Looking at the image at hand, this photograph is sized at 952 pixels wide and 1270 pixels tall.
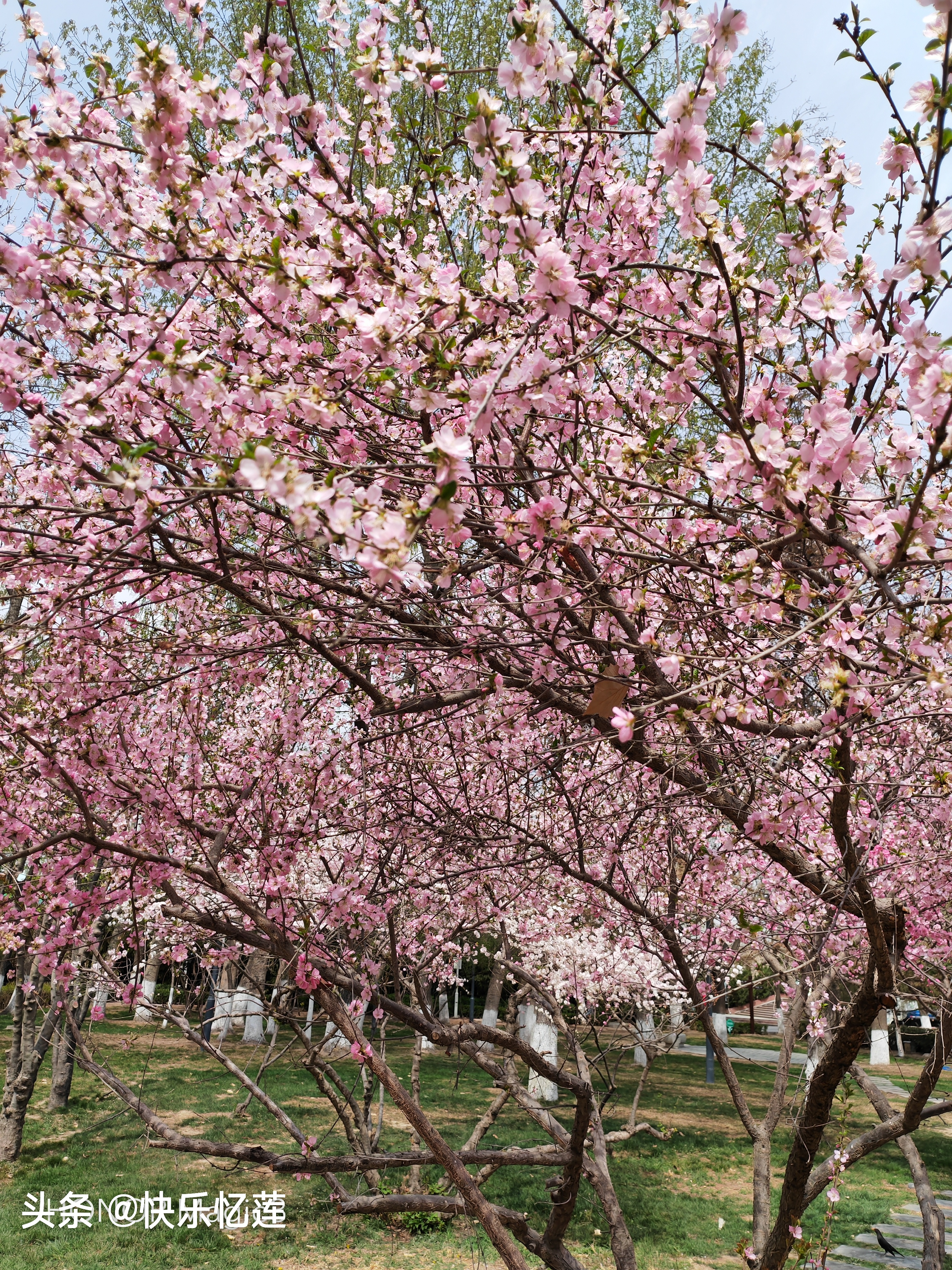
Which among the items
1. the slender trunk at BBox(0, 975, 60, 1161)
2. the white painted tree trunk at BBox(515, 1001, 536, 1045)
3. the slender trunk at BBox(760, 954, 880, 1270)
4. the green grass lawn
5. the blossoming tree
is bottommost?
the green grass lawn

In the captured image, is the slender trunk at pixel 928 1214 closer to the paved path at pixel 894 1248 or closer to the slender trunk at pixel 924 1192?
the slender trunk at pixel 924 1192

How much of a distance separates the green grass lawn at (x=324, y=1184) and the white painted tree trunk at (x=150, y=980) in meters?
0.44

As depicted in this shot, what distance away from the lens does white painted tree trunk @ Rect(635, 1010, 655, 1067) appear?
606 centimetres

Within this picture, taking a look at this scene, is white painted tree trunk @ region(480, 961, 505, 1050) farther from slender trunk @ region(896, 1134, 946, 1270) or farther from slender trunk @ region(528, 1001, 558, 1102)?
slender trunk @ region(896, 1134, 946, 1270)

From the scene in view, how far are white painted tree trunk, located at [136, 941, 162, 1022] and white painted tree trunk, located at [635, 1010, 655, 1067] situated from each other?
125 inches

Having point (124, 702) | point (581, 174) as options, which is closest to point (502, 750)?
point (124, 702)

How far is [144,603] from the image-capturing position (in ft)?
11.1

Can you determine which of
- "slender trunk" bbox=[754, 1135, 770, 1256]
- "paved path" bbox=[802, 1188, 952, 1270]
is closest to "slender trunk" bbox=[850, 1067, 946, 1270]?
"slender trunk" bbox=[754, 1135, 770, 1256]

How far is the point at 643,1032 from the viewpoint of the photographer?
10172mm

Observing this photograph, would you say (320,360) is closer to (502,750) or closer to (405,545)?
(405,545)

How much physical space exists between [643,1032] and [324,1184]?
3975 millimetres

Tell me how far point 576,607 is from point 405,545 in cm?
92

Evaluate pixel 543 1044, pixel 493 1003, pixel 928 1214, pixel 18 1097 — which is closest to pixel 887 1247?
pixel 928 1214

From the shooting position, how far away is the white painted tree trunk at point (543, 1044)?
11.4m
